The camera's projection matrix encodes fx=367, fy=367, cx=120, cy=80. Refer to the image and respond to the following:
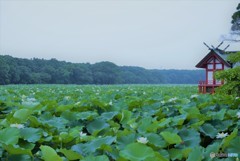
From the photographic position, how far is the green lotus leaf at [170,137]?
5.68 ft

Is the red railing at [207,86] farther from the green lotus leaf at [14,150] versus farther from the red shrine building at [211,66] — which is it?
the green lotus leaf at [14,150]

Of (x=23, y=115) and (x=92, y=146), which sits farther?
(x=23, y=115)

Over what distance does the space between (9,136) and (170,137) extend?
2.46 feet

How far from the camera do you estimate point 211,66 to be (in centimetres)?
2020

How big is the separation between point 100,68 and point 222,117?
65039 mm

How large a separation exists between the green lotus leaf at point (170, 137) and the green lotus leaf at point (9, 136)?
68 centimetres

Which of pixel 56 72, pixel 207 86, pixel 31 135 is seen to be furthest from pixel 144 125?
pixel 56 72

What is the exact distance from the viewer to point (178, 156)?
65.3 inches

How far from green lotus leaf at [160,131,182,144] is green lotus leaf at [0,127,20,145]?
68 cm

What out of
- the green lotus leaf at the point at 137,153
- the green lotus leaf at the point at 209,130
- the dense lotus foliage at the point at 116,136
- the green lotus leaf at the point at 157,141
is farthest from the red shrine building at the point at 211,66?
the green lotus leaf at the point at 137,153

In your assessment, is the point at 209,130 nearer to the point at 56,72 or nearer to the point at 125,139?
the point at 125,139

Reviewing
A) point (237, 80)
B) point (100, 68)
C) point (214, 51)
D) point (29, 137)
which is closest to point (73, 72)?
point (100, 68)

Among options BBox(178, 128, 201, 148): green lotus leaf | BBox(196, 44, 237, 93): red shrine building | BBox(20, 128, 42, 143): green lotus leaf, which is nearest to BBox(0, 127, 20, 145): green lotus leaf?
BBox(20, 128, 42, 143): green lotus leaf

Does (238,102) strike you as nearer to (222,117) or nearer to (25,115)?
(222,117)
